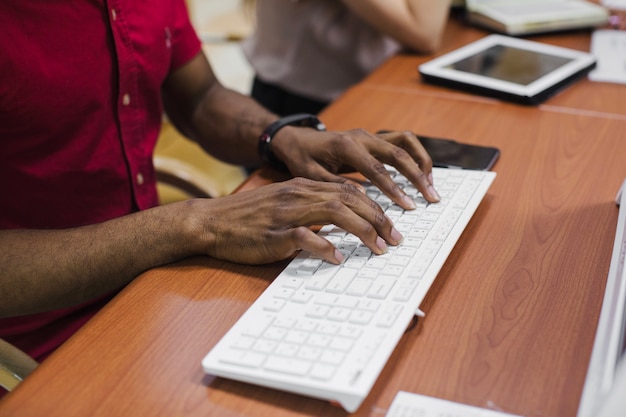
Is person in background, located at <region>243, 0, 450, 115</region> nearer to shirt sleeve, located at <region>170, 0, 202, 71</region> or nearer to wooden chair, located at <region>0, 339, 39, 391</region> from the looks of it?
shirt sleeve, located at <region>170, 0, 202, 71</region>

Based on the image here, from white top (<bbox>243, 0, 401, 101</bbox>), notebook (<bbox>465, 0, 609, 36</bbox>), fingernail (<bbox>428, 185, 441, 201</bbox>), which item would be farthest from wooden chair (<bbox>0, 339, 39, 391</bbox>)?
notebook (<bbox>465, 0, 609, 36</bbox>)

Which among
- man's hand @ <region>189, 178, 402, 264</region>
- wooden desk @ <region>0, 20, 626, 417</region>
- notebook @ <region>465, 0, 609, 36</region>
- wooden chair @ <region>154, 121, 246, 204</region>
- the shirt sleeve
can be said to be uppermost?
the shirt sleeve

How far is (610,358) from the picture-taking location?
2.12ft

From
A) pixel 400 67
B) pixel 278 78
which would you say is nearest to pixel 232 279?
pixel 400 67

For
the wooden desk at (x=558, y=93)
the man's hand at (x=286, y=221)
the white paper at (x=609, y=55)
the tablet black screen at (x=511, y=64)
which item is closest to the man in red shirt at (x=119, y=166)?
the man's hand at (x=286, y=221)

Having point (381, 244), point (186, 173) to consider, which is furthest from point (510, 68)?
point (381, 244)

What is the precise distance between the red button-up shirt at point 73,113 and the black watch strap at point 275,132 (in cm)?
21

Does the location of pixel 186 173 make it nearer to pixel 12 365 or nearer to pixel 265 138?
pixel 265 138

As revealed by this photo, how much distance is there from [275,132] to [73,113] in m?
0.30

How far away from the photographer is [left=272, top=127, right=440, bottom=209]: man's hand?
3.16 feet

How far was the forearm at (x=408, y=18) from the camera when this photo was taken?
5.13 feet

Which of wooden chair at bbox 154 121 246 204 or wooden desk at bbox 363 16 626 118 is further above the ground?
wooden desk at bbox 363 16 626 118

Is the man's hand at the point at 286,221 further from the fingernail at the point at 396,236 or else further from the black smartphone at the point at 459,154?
the black smartphone at the point at 459,154

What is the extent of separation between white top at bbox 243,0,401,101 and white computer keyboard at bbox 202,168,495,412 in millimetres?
910
